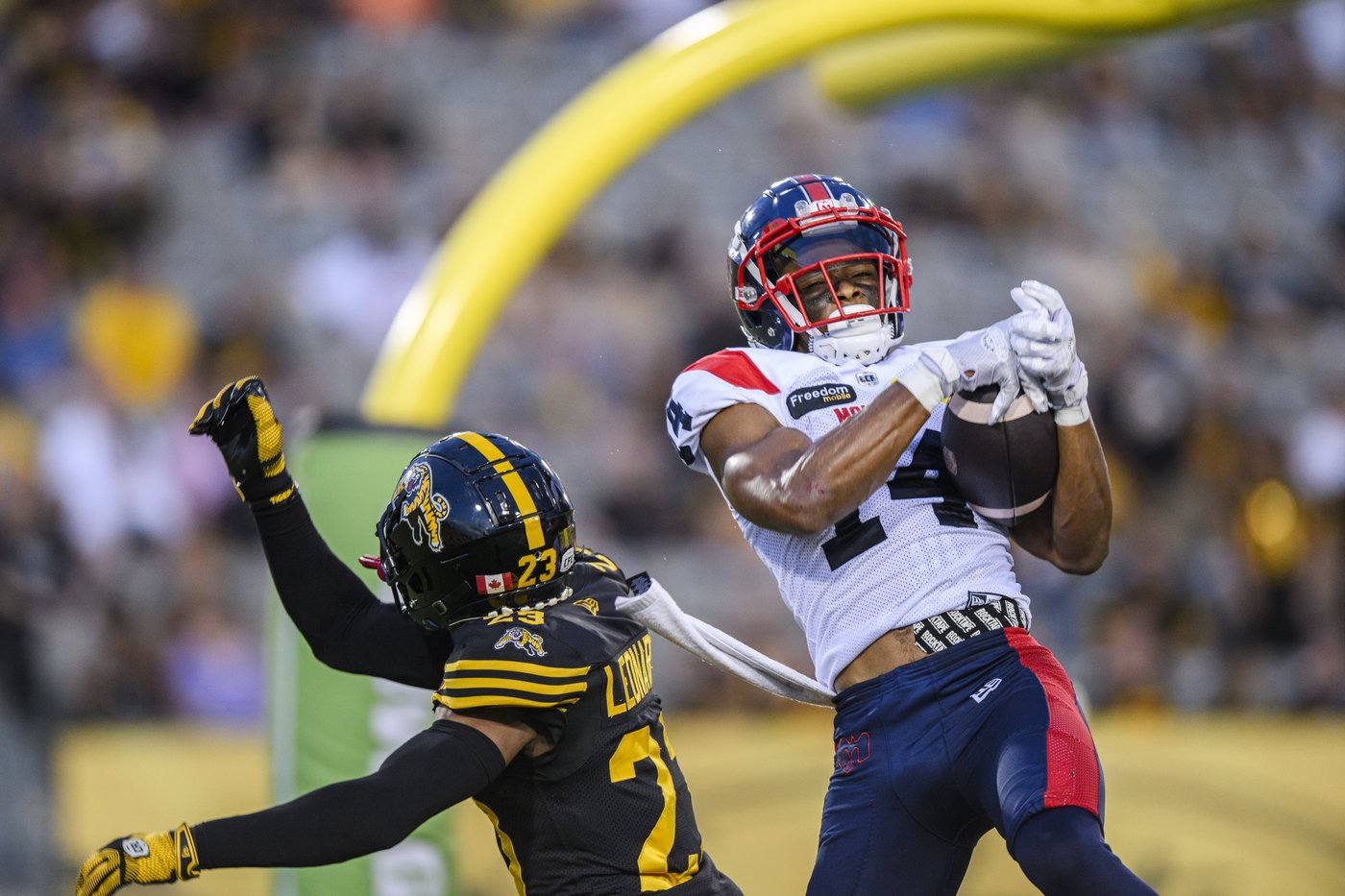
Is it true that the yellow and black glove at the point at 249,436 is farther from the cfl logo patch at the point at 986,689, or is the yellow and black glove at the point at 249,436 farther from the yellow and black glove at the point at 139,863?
the cfl logo patch at the point at 986,689

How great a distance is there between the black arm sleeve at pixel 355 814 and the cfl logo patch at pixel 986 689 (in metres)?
0.97

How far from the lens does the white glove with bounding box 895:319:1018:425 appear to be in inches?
114

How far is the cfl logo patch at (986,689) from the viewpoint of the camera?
301cm

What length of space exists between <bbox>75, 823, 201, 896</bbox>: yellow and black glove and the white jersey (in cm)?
127

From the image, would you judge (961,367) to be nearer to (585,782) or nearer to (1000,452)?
(1000,452)

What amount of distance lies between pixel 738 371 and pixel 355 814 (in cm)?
125

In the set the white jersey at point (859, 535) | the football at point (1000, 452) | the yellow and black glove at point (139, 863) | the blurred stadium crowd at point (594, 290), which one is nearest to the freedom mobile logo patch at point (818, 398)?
the white jersey at point (859, 535)

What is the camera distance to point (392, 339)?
454 centimetres

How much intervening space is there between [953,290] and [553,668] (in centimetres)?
741

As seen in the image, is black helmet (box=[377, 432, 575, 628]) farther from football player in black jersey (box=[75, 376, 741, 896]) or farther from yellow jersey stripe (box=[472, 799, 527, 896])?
yellow jersey stripe (box=[472, 799, 527, 896])

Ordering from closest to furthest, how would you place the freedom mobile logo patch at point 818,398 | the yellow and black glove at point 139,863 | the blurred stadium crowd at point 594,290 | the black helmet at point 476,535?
the yellow and black glove at point 139,863 < the black helmet at point 476,535 < the freedom mobile logo patch at point 818,398 < the blurred stadium crowd at point 594,290

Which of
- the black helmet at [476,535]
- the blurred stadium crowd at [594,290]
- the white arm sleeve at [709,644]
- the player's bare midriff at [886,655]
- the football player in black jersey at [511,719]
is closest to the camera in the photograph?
the football player in black jersey at [511,719]

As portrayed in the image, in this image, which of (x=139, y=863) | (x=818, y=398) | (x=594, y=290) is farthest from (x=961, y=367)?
(x=594, y=290)

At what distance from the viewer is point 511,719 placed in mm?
2684
